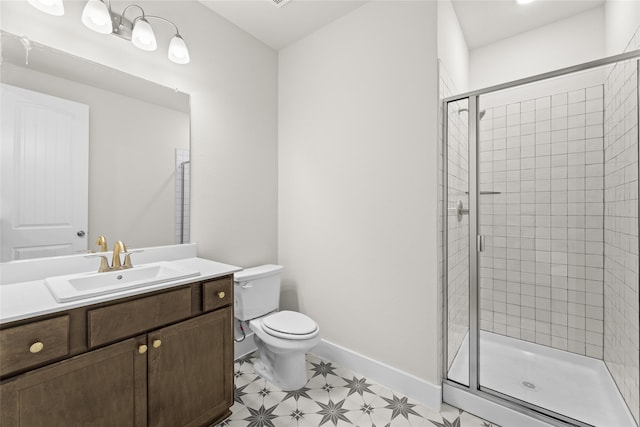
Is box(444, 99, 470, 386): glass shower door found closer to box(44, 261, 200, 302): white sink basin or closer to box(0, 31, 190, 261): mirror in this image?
box(44, 261, 200, 302): white sink basin

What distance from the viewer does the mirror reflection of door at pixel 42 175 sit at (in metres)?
1.30

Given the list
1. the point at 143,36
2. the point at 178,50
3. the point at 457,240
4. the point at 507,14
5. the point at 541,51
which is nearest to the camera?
the point at 143,36

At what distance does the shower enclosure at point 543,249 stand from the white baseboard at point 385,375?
0.40ft

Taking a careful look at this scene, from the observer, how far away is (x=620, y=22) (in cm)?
170

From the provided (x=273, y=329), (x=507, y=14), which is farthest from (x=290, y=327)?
(x=507, y=14)

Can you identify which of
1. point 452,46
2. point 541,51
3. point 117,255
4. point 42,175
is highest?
point 541,51

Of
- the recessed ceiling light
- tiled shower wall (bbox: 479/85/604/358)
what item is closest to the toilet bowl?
tiled shower wall (bbox: 479/85/604/358)

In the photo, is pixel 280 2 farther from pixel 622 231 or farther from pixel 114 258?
pixel 622 231

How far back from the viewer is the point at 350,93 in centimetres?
210

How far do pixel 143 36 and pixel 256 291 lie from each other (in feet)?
5.64

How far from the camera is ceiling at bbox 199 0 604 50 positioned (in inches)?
78.5

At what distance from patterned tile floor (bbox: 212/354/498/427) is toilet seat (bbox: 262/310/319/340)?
0.38 metres

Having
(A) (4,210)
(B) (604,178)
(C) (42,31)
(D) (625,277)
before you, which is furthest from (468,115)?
(A) (4,210)

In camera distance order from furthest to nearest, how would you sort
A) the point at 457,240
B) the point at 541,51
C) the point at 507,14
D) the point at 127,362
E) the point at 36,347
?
the point at 541,51 < the point at 507,14 < the point at 457,240 < the point at 127,362 < the point at 36,347
